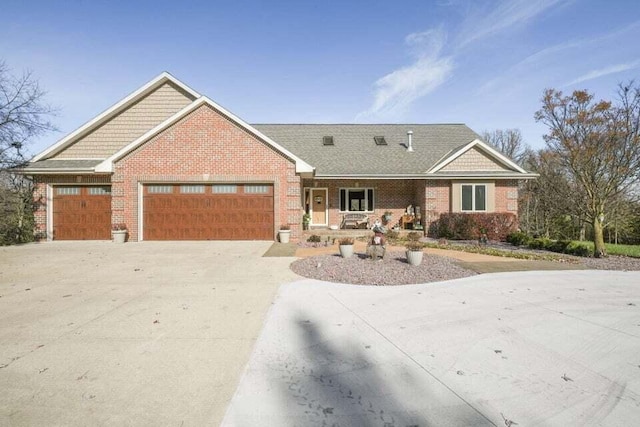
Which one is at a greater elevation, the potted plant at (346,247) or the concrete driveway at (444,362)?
the potted plant at (346,247)

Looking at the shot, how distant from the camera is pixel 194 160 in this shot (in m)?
14.7

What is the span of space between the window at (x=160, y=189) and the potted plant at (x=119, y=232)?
6.42 feet

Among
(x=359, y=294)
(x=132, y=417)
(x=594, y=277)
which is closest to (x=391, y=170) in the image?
(x=594, y=277)

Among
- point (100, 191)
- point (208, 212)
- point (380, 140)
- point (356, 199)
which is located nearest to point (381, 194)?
point (356, 199)

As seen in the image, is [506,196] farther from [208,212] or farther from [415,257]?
[208,212]

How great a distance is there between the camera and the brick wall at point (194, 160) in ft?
48.0

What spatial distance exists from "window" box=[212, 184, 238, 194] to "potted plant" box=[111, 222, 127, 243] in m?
4.34

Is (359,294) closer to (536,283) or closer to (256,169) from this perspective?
(536,283)

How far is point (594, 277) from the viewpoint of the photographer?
764 cm

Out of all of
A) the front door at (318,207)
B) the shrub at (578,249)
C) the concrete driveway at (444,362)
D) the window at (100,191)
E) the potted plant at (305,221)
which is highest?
the window at (100,191)

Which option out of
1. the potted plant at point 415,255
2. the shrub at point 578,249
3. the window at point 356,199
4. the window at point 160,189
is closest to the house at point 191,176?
the window at point 160,189

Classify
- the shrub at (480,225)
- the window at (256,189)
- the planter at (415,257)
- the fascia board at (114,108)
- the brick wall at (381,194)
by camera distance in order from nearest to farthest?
the planter at (415,257) < the window at (256,189) < the shrub at (480,225) < the fascia board at (114,108) < the brick wall at (381,194)

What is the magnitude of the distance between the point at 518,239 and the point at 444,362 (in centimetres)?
1324

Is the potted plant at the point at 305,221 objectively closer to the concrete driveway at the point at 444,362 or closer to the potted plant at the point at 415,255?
the potted plant at the point at 415,255
